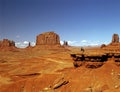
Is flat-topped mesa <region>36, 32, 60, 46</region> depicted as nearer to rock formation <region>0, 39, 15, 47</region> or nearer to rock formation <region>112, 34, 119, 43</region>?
rock formation <region>0, 39, 15, 47</region>

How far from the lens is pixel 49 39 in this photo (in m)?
149

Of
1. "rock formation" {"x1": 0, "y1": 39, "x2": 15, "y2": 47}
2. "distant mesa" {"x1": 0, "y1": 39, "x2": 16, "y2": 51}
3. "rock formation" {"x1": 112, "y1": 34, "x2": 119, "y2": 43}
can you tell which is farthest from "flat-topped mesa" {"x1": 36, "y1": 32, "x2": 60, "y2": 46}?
"rock formation" {"x1": 112, "y1": 34, "x2": 119, "y2": 43}

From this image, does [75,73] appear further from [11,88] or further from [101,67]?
[11,88]

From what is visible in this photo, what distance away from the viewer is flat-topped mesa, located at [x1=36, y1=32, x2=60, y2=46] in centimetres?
14918

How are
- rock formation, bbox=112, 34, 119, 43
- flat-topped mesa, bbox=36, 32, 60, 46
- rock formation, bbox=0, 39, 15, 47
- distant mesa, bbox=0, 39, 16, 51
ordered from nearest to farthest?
1. rock formation, bbox=112, 34, 119, 43
2. flat-topped mesa, bbox=36, 32, 60, 46
3. distant mesa, bbox=0, 39, 16, 51
4. rock formation, bbox=0, 39, 15, 47

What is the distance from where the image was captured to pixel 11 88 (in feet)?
108

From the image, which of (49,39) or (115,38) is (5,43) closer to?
(49,39)

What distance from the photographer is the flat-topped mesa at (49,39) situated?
489ft

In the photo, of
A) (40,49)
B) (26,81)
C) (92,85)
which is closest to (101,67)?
(92,85)

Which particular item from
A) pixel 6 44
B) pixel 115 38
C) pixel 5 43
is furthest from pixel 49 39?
pixel 115 38

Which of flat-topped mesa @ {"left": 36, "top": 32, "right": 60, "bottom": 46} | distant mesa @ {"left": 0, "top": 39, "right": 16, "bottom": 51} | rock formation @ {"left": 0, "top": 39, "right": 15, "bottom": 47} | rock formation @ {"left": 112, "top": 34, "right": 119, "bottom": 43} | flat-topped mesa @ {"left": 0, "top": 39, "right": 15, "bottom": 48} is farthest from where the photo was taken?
rock formation @ {"left": 0, "top": 39, "right": 15, "bottom": 47}

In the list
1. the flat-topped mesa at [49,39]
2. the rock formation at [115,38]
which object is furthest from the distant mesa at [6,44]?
the rock formation at [115,38]

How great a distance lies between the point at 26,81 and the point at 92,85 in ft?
34.3

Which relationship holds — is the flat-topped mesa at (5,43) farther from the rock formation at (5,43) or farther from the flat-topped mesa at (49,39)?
the flat-topped mesa at (49,39)
